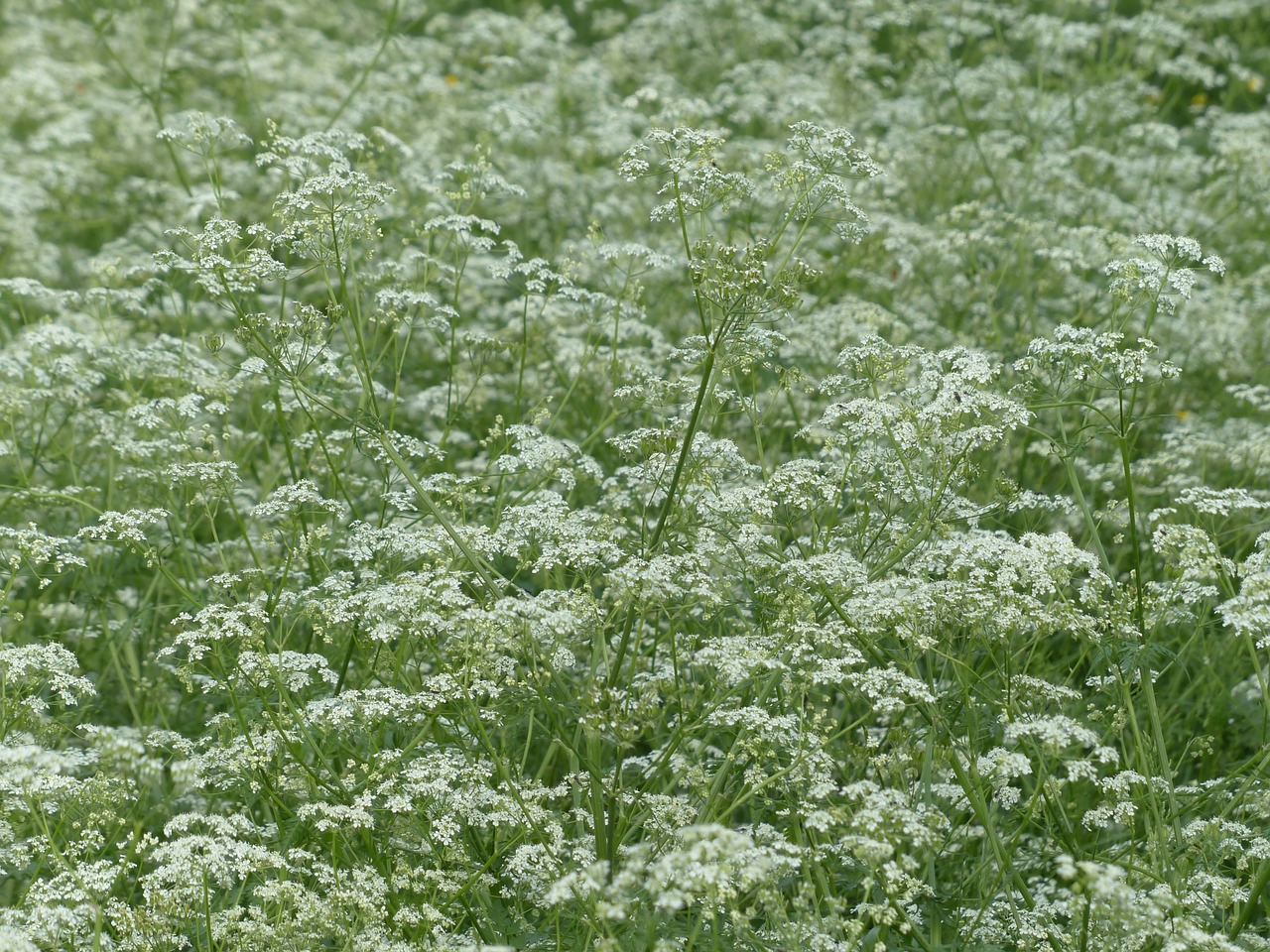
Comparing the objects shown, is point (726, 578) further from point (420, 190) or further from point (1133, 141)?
point (1133, 141)

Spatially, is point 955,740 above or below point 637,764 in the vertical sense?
above

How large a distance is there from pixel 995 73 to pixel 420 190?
475 centimetres

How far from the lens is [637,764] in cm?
504

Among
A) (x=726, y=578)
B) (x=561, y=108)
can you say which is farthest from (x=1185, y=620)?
(x=561, y=108)

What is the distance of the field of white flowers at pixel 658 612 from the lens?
13.8 feet

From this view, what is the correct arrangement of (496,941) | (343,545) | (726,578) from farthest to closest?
1. (343,545)
2. (726,578)
3. (496,941)

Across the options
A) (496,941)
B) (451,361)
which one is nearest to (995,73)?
(451,361)

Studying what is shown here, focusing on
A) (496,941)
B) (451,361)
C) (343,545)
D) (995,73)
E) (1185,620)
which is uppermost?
(995,73)

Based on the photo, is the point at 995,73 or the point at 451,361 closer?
the point at 451,361

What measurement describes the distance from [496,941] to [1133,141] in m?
8.57

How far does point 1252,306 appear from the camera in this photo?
8.42m

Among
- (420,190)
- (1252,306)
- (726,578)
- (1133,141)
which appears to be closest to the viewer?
(726,578)

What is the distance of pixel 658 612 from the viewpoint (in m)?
4.93

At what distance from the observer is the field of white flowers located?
4211mm
